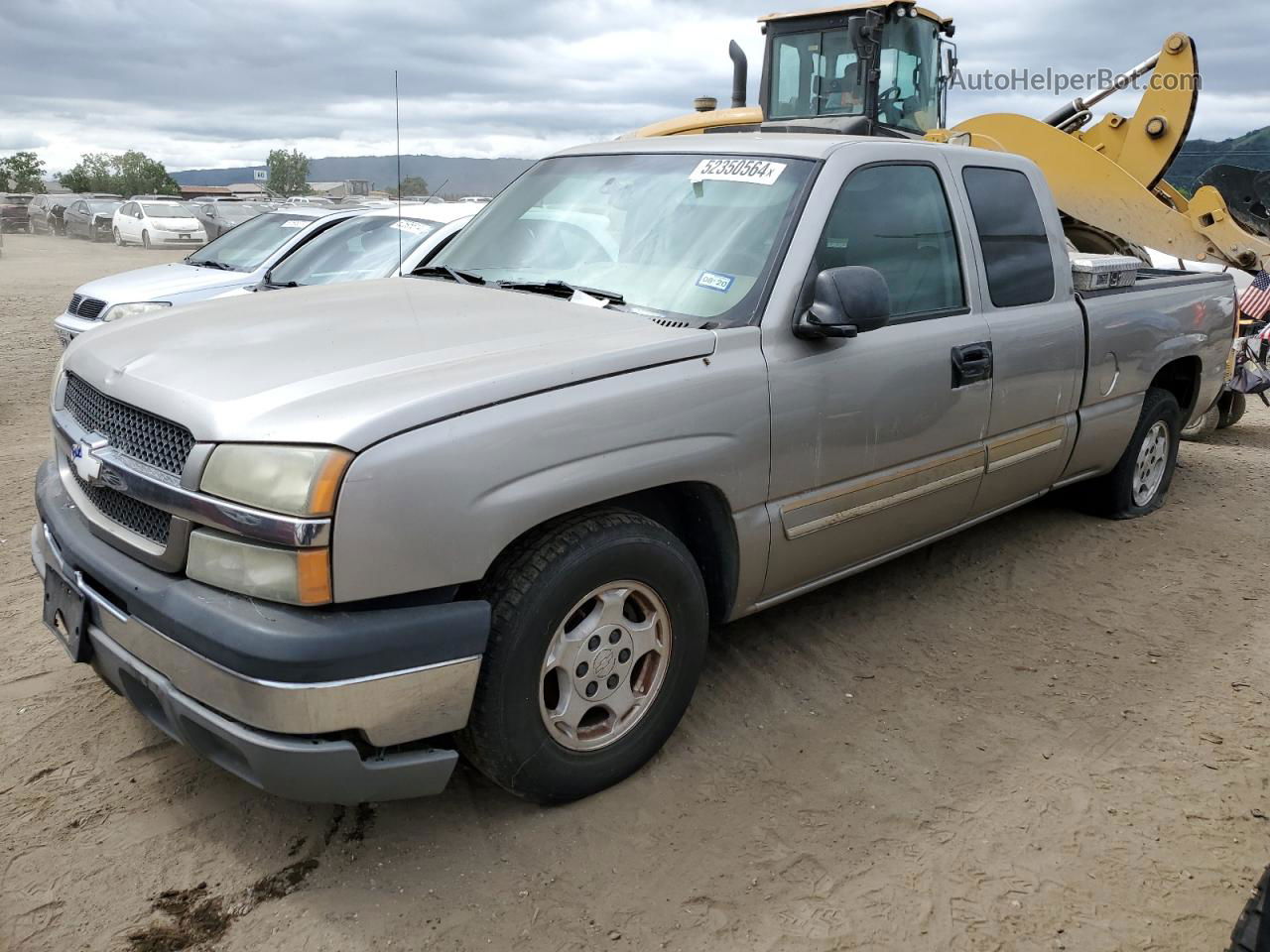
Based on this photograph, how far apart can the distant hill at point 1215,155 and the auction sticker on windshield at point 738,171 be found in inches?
827

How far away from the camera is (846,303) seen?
3.15 metres

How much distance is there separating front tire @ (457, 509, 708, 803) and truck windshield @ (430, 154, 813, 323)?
83 centimetres

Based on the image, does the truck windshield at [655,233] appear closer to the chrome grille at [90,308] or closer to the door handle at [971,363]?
the door handle at [971,363]

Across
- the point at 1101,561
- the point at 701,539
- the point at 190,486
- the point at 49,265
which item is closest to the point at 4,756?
the point at 190,486

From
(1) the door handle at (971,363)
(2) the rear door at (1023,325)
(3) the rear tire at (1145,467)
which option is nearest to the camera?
(1) the door handle at (971,363)

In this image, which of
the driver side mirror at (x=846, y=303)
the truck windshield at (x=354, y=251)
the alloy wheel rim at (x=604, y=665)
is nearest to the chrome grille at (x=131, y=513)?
the alloy wheel rim at (x=604, y=665)

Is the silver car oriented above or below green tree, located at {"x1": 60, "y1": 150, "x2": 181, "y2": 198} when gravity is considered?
below

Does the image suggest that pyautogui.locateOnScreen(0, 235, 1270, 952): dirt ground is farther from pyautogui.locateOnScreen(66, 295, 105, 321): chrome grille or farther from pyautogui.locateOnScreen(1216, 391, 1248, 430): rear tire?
pyautogui.locateOnScreen(66, 295, 105, 321): chrome grille

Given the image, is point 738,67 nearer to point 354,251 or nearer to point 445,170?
point 354,251

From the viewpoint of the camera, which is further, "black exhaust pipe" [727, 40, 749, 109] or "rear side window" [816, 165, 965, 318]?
"black exhaust pipe" [727, 40, 749, 109]

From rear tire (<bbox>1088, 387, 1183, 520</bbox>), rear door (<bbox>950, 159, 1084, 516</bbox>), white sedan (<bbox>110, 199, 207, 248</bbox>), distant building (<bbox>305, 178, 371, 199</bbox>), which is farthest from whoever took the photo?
white sedan (<bbox>110, 199, 207, 248</bbox>)

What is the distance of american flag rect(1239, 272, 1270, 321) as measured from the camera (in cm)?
985

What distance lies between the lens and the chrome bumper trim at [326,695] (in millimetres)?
2383

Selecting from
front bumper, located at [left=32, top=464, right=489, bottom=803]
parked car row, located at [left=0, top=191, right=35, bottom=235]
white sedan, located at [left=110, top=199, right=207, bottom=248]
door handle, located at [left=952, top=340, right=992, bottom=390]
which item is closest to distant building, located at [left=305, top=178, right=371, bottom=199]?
white sedan, located at [left=110, top=199, right=207, bottom=248]
